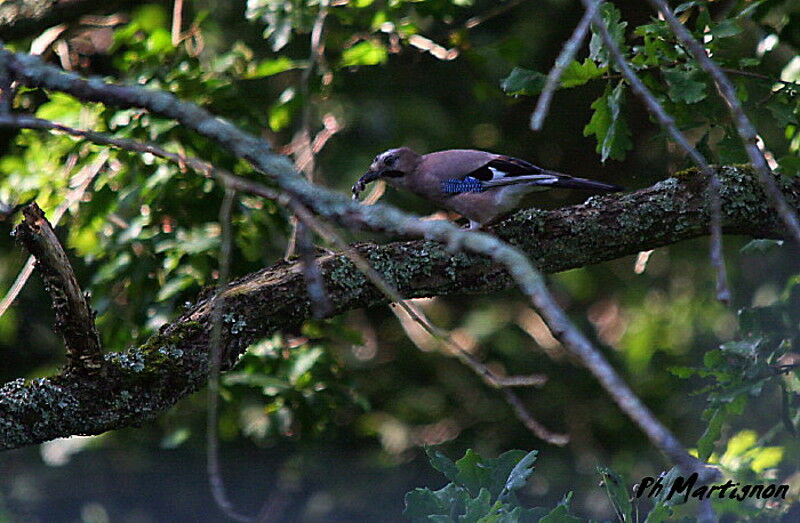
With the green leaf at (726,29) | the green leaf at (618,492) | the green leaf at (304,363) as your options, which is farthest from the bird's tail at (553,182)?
the green leaf at (618,492)

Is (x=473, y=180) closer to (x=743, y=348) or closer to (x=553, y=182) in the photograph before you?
(x=553, y=182)

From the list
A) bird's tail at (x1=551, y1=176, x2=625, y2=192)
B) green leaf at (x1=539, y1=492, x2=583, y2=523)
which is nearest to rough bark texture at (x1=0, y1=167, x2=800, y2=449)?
bird's tail at (x1=551, y1=176, x2=625, y2=192)

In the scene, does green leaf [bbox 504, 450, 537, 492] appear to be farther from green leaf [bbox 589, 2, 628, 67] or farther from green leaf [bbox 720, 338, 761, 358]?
green leaf [bbox 589, 2, 628, 67]

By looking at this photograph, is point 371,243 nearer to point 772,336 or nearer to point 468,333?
point 772,336

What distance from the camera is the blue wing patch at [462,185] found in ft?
12.9

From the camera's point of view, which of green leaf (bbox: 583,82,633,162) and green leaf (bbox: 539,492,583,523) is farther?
green leaf (bbox: 583,82,633,162)

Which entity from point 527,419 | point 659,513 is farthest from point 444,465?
point 527,419

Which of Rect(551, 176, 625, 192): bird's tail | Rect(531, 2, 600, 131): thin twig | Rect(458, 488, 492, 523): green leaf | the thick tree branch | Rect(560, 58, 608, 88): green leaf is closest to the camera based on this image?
Rect(531, 2, 600, 131): thin twig

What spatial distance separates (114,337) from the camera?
4273mm

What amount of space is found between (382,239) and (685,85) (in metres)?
3.11

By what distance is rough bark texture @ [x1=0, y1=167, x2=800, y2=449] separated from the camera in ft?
8.75

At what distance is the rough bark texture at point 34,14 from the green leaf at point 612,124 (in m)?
2.80

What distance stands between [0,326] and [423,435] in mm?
3097

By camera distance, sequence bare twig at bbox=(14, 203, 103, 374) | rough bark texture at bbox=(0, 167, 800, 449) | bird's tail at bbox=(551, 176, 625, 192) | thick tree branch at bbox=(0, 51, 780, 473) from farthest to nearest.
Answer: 1. bird's tail at bbox=(551, 176, 625, 192)
2. rough bark texture at bbox=(0, 167, 800, 449)
3. bare twig at bbox=(14, 203, 103, 374)
4. thick tree branch at bbox=(0, 51, 780, 473)
